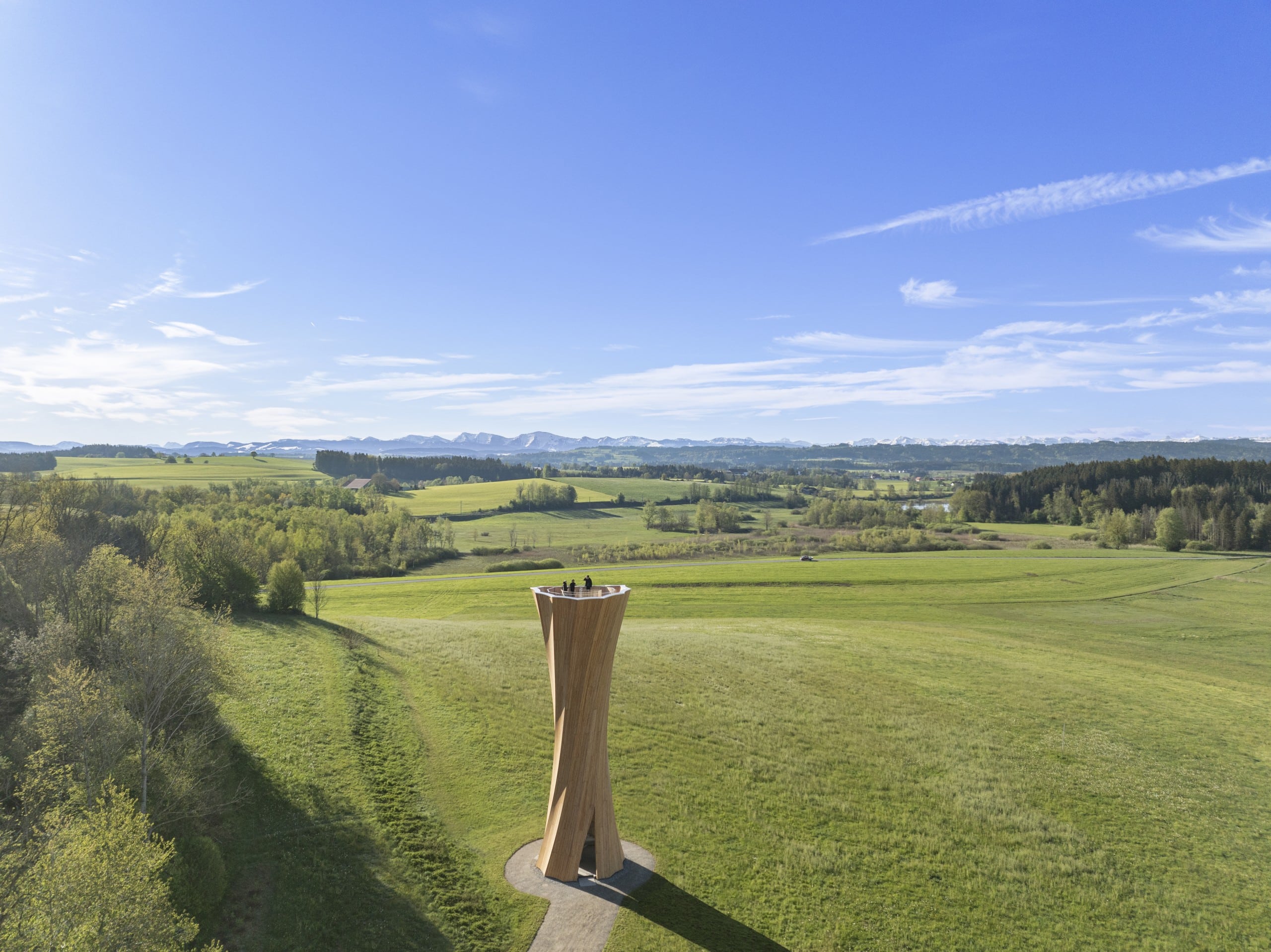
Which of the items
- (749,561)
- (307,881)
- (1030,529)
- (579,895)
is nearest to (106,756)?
(307,881)

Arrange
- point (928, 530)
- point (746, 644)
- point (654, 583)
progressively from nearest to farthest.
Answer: point (746, 644)
point (654, 583)
point (928, 530)

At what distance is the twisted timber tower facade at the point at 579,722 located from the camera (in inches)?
628

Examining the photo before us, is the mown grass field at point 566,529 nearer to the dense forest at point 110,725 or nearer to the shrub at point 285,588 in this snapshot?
the shrub at point 285,588

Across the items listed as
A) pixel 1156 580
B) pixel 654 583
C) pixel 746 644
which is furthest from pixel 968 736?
pixel 1156 580

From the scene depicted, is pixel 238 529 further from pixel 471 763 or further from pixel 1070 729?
pixel 1070 729

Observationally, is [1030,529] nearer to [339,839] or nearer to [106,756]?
[339,839]

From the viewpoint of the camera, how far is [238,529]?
2852 inches

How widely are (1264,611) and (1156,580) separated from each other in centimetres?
1596

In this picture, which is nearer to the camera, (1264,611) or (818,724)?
(818,724)

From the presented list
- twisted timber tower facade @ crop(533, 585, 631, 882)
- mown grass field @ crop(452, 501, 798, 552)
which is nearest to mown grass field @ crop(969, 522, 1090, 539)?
mown grass field @ crop(452, 501, 798, 552)

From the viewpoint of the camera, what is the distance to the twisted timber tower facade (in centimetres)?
1595

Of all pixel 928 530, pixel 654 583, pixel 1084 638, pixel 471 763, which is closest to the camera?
pixel 471 763

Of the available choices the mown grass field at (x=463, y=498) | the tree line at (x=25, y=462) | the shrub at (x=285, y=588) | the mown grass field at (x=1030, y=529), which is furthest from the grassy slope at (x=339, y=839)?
the mown grass field at (x=1030, y=529)

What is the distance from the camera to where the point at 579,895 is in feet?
53.8
